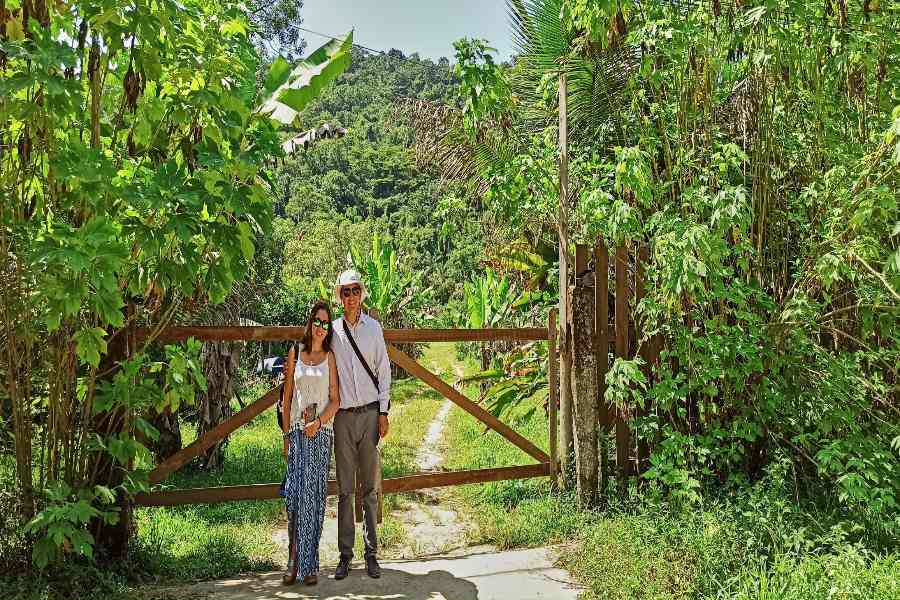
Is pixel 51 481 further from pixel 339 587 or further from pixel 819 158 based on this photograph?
pixel 819 158

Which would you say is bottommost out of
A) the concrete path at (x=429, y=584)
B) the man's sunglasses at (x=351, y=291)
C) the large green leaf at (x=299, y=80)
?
the concrete path at (x=429, y=584)

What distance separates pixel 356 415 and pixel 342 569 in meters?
0.94

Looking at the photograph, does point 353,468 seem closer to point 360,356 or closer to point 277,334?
point 360,356

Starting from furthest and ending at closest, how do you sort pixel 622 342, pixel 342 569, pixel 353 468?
pixel 622 342, pixel 353 468, pixel 342 569

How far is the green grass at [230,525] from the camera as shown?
184 inches

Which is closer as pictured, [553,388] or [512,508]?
[512,508]

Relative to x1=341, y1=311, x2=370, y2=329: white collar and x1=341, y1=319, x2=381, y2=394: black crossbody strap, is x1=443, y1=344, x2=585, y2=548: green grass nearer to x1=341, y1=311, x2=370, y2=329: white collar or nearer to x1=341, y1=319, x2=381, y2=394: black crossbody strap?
x1=341, y1=319, x2=381, y2=394: black crossbody strap

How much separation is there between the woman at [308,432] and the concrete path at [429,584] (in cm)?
17

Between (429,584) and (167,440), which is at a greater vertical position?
(167,440)

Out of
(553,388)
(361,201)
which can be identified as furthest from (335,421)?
(361,201)

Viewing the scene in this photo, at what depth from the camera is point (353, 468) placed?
15.2 feet

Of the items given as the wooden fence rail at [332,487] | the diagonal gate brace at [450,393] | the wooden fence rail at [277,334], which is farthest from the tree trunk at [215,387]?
the diagonal gate brace at [450,393]

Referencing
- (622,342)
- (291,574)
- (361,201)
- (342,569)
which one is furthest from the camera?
(361,201)

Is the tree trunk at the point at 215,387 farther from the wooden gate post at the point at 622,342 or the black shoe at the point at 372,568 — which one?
the wooden gate post at the point at 622,342
